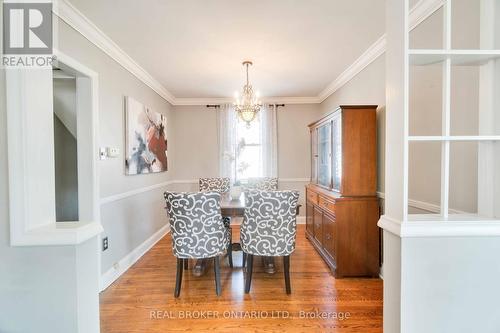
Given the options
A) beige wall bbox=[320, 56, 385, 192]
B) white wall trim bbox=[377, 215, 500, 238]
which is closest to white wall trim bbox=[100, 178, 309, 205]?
beige wall bbox=[320, 56, 385, 192]

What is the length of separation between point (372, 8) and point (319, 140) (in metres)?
1.90

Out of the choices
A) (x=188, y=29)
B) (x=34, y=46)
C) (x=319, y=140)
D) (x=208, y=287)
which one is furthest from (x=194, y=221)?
(x=319, y=140)

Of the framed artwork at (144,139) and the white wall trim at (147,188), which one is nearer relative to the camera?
the white wall trim at (147,188)

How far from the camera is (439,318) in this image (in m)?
1.19

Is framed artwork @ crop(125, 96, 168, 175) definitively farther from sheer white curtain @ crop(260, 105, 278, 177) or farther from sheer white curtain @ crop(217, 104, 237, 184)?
sheer white curtain @ crop(260, 105, 278, 177)

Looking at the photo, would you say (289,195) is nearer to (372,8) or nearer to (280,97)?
(372,8)

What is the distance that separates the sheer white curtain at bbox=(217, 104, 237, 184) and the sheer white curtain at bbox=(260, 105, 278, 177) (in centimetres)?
58

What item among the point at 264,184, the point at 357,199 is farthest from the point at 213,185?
the point at 357,199

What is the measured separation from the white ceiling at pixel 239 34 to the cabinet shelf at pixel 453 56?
1021 millimetres

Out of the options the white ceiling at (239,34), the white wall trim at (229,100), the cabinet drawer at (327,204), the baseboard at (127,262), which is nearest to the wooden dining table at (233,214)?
the cabinet drawer at (327,204)

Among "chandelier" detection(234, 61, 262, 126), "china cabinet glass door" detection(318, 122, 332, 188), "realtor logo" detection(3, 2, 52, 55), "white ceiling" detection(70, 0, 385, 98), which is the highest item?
"white ceiling" detection(70, 0, 385, 98)

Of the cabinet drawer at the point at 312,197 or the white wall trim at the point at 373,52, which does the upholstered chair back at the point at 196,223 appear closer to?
the cabinet drawer at the point at 312,197

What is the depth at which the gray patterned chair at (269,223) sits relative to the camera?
2.34m

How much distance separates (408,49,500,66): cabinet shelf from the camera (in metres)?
1.18
